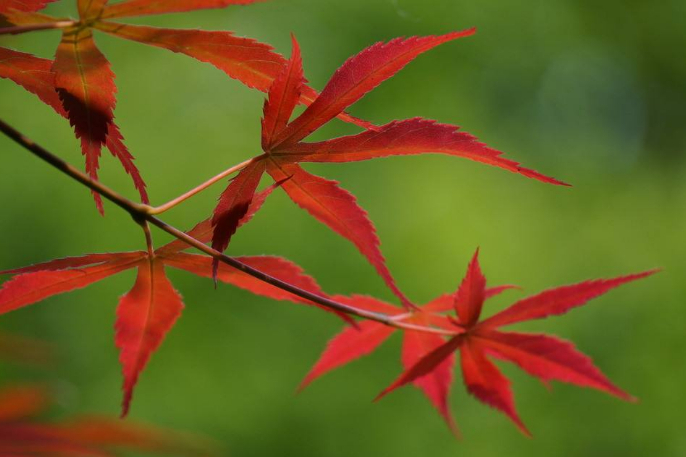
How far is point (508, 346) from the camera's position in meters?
0.56

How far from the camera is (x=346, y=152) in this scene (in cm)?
40

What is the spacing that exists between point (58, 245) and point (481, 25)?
2.87m

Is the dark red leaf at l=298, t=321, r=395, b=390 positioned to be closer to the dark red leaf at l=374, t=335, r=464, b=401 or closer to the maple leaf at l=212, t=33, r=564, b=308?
the dark red leaf at l=374, t=335, r=464, b=401

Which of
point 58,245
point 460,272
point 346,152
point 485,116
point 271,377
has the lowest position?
point 346,152

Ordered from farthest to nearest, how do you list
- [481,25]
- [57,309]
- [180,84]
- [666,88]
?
1. [666,88]
2. [481,25]
3. [180,84]
4. [57,309]

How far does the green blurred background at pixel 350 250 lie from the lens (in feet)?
10.1

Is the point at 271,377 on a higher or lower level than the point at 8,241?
lower

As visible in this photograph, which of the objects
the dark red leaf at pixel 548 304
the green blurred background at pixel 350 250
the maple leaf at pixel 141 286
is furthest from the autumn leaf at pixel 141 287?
the green blurred background at pixel 350 250

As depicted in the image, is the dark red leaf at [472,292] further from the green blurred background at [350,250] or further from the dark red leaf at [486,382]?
the green blurred background at [350,250]

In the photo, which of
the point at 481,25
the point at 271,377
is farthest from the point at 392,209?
the point at 481,25

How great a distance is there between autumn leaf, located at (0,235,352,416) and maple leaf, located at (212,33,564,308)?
0.11 feet

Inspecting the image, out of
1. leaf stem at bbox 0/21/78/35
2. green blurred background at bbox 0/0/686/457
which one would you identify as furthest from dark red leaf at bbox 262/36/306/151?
green blurred background at bbox 0/0/686/457

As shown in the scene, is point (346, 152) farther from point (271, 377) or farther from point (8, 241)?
point (8, 241)

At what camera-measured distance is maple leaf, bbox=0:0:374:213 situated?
1.17 feet
